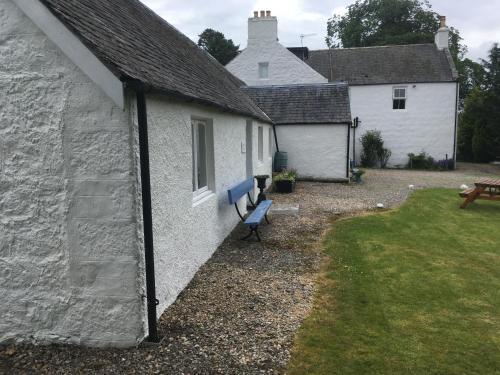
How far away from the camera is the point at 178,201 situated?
550cm

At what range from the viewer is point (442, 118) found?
2525 cm

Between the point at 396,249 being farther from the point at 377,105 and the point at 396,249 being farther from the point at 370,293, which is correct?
the point at 377,105

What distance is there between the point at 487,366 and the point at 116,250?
12.9ft

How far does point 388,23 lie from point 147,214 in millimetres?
47148

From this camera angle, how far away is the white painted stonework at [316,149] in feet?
58.7

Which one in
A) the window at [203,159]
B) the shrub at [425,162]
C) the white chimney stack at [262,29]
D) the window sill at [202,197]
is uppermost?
the white chimney stack at [262,29]

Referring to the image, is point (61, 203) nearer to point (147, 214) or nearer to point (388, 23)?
point (147, 214)

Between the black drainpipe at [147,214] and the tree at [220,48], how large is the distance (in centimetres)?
4722

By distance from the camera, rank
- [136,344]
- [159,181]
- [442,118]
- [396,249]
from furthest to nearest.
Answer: [442,118] → [396,249] → [159,181] → [136,344]

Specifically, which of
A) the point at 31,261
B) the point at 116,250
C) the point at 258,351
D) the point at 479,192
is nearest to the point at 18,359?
the point at 31,261

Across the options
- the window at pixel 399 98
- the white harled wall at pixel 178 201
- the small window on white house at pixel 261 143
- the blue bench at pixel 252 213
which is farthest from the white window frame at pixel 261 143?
the window at pixel 399 98

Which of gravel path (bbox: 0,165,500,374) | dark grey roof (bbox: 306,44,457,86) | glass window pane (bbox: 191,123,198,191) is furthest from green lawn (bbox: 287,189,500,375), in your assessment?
dark grey roof (bbox: 306,44,457,86)

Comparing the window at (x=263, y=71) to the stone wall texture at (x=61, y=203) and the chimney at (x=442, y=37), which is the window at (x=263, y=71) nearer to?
the chimney at (x=442, y=37)

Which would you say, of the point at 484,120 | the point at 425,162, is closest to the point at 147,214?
the point at 425,162
